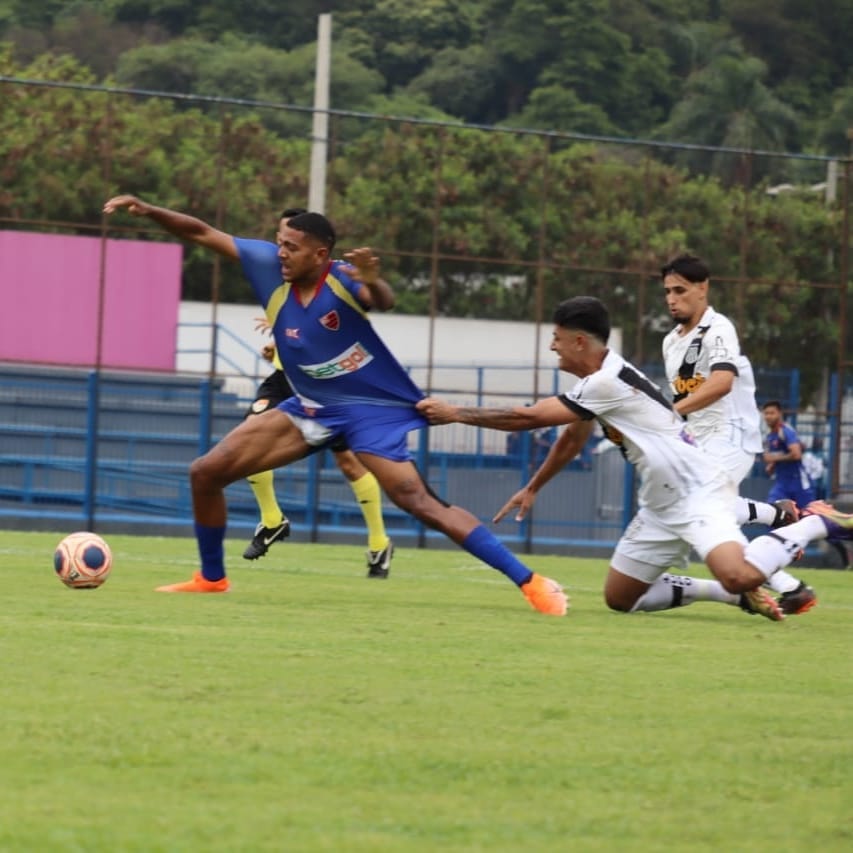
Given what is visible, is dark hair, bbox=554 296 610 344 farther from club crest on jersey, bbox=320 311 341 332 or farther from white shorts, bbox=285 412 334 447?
white shorts, bbox=285 412 334 447

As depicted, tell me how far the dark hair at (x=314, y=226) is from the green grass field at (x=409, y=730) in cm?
178

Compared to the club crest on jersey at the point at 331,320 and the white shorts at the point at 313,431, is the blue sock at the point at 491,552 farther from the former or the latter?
the club crest on jersey at the point at 331,320

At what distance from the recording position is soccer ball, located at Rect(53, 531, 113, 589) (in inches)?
383

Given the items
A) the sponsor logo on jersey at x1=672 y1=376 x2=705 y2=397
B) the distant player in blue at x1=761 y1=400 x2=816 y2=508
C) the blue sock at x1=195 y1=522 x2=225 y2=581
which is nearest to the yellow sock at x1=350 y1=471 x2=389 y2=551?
the sponsor logo on jersey at x1=672 y1=376 x2=705 y2=397

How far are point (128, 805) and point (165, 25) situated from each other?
94.1m

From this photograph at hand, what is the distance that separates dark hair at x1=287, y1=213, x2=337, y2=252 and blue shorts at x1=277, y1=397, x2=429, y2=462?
86 centimetres

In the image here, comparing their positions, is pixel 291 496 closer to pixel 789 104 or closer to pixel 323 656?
pixel 323 656

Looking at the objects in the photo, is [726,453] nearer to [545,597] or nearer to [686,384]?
[686,384]

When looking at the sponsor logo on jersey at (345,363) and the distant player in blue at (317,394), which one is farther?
the sponsor logo on jersey at (345,363)

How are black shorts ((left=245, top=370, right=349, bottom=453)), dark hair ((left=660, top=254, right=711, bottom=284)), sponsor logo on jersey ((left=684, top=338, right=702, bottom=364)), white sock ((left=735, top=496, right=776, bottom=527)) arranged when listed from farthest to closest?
black shorts ((left=245, top=370, right=349, bottom=453))
sponsor logo on jersey ((left=684, top=338, right=702, bottom=364))
dark hair ((left=660, top=254, right=711, bottom=284))
white sock ((left=735, top=496, right=776, bottom=527))

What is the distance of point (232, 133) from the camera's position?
2327 centimetres

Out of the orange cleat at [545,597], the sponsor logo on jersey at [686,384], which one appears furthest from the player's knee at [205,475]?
the sponsor logo on jersey at [686,384]

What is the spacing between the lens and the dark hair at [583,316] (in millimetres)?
8703

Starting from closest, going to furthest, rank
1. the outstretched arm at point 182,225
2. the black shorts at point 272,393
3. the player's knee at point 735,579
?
the player's knee at point 735,579 → the outstretched arm at point 182,225 → the black shorts at point 272,393
